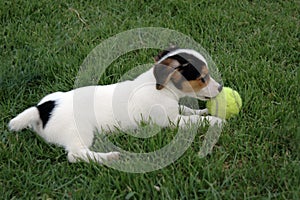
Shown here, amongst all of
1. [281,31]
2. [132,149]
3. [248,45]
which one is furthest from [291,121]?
[281,31]

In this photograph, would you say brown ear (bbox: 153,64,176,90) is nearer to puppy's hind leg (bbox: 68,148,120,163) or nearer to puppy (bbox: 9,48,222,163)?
puppy (bbox: 9,48,222,163)

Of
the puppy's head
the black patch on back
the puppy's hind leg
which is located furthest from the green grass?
the puppy's head

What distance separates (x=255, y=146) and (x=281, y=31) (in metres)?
2.14

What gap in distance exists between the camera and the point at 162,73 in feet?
10.6

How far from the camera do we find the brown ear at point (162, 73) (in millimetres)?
3244

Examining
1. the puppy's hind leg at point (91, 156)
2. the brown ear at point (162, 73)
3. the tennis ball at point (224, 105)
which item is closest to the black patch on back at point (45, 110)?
the puppy's hind leg at point (91, 156)

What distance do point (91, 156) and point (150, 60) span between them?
1485 millimetres

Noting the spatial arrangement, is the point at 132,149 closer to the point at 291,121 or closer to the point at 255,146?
the point at 255,146

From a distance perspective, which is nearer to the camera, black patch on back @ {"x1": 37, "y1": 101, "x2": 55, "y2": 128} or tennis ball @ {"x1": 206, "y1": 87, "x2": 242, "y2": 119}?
black patch on back @ {"x1": 37, "y1": 101, "x2": 55, "y2": 128}

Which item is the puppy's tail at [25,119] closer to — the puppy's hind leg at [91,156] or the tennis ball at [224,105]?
the puppy's hind leg at [91,156]

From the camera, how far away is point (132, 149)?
10.4 feet

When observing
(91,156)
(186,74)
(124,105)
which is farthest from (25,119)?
(186,74)

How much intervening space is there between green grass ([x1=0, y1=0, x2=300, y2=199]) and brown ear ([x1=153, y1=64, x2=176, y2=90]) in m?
0.37

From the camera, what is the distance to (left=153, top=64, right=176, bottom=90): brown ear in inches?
128
